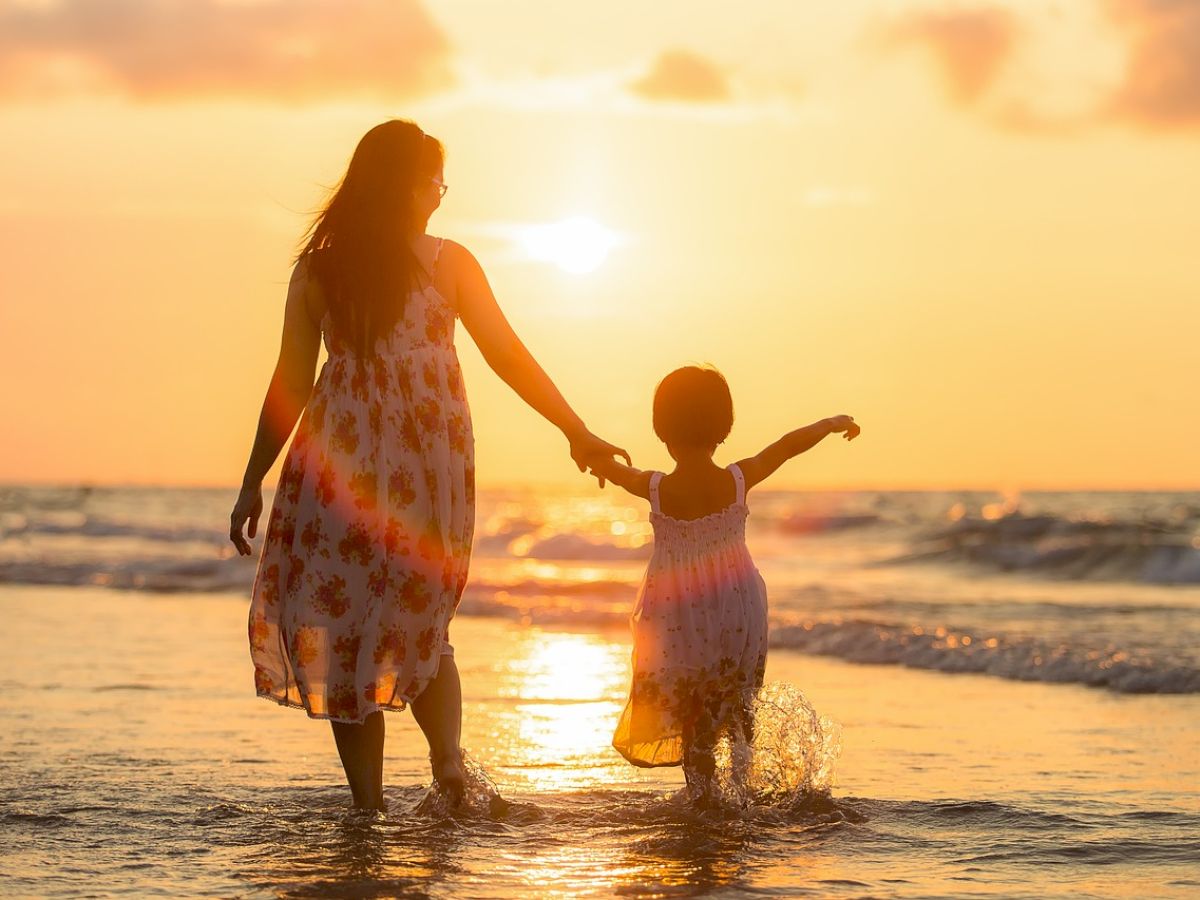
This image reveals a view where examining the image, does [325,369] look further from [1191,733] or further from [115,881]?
[1191,733]

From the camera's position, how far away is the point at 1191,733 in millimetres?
7000

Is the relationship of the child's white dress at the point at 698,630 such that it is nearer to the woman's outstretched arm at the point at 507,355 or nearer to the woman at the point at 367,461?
the woman's outstretched arm at the point at 507,355

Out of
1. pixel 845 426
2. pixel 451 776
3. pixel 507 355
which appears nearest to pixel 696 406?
pixel 845 426

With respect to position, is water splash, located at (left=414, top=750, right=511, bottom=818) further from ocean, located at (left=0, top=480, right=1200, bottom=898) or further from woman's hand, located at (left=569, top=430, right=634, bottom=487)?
woman's hand, located at (left=569, top=430, right=634, bottom=487)

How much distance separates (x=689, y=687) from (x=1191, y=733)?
10.5ft

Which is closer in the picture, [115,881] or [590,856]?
[115,881]

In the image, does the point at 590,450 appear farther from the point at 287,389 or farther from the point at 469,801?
the point at 469,801

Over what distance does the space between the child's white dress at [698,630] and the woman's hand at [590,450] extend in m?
0.28

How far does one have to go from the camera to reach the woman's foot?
472 centimetres

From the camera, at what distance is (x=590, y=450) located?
4.76m

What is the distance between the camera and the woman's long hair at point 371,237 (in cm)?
441

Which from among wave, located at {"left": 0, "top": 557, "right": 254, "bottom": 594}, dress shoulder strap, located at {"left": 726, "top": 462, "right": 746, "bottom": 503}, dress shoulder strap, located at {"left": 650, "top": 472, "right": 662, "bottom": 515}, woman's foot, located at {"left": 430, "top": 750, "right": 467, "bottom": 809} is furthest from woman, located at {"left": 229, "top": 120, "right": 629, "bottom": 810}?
wave, located at {"left": 0, "top": 557, "right": 254, "bottom": 594}

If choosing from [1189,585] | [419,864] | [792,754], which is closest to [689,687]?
[792,754]

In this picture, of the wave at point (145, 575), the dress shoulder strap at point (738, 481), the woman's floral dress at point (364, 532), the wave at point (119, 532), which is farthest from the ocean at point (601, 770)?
the wave at point (119, 532)
